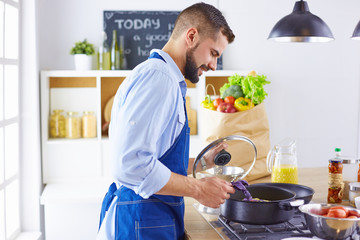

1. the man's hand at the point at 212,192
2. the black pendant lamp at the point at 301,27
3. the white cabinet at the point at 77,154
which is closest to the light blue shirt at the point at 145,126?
the man's hand at the point at 212,192

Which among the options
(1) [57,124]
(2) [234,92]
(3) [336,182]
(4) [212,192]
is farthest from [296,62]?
(4) [212,192]

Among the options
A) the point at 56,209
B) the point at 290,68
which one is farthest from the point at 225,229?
the point at 290,68

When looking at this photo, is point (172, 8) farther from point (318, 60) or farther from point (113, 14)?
point (318, 60)

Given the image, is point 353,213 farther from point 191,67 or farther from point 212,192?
point 191,67

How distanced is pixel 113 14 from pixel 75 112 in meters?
0.90

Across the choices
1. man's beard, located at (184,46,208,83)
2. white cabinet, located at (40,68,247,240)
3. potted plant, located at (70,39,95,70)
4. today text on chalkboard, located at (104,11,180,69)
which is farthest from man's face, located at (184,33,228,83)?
today text on chalkboard, located at (104,11,180,69)

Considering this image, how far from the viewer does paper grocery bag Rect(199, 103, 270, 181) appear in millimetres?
2420

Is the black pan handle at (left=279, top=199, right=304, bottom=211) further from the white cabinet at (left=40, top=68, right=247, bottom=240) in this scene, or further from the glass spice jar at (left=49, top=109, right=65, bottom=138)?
the glass spice jar at (left=49, top=109, right=65, bottom=138)

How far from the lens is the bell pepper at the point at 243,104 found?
248cm

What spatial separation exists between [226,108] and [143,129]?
117 cm

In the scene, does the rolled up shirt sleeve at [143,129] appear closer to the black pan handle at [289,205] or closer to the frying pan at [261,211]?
the frying pan at [261,211]

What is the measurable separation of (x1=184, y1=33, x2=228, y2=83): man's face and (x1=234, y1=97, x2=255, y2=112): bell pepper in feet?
2.68

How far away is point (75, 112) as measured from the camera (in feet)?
11.8

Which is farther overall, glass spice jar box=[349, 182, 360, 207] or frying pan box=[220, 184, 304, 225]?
glass spice jar box=[349, 182, 360, 207]
